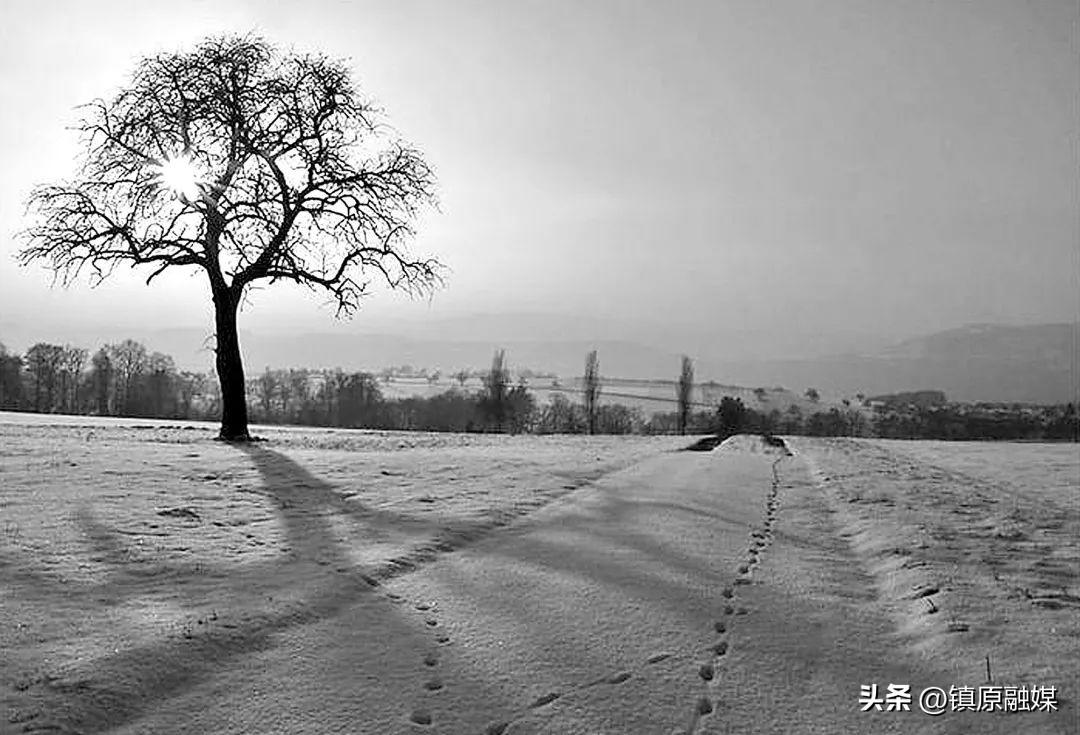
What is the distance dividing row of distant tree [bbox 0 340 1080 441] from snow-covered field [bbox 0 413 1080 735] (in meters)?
69.2

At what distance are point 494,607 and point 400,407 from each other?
103629 mm

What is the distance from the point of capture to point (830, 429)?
4505 inches

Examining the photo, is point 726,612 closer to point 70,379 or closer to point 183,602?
point 183,602

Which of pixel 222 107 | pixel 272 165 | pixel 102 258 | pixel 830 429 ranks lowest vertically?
pixel 830 429

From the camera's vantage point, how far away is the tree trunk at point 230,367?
25.3 m

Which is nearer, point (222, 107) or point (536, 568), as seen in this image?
point (536, 568)

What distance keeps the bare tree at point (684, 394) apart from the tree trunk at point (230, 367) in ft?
225

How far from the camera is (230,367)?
1019 inches

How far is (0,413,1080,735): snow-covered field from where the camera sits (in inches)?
213

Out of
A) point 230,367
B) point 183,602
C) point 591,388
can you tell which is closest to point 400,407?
point 591,388

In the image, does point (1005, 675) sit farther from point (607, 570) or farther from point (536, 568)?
point (536, 568)

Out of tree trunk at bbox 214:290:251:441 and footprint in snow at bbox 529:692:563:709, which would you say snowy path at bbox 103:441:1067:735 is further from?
tree trunk at bbox 214:290:251:441

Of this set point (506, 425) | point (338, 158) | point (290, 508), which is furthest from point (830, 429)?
point (290, 508)

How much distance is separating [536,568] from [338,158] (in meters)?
19.9
